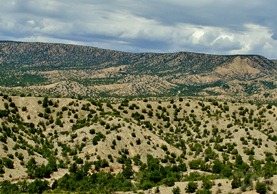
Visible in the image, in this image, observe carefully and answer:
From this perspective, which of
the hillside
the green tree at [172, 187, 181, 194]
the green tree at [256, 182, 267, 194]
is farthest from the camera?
the hillside

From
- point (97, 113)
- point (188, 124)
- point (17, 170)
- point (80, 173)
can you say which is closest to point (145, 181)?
point (80, 173)

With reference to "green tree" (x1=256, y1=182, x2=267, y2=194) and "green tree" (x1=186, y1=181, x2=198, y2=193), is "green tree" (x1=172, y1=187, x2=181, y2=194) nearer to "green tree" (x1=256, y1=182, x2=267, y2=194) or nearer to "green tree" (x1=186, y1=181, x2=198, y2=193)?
"green tree" (x1=186, y1=181, x2=198, y2=193)

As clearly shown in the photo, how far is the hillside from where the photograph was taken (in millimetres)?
63281

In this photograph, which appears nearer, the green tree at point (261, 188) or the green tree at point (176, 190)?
the green tree at point (261, 188)

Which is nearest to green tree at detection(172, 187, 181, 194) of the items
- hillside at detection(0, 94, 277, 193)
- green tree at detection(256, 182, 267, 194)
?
hillside at detection(0, 94, 277, 193)

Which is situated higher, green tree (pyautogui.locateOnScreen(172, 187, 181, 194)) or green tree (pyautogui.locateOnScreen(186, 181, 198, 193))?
green tree (pyautogui.locateOnScreen(186, 181, 198, 193))

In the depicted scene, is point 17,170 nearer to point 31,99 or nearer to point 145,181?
point 145,181

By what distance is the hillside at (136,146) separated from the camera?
6328cm

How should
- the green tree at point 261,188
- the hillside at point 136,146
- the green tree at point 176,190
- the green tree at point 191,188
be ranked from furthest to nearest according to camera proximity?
the hillside at point 136,146
the green tree at point 176,190
the green tree at point 191,188
the green tree at point 261,188

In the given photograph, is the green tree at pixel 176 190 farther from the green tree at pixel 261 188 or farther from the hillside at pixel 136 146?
the green tree at pixel 261 188

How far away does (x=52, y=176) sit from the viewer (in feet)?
246

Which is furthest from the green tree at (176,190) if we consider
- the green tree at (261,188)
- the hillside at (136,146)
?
the green tree at (261,188)

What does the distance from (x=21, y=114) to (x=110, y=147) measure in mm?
33333

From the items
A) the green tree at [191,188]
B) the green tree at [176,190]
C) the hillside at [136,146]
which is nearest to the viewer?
the green tree at [191,188]
